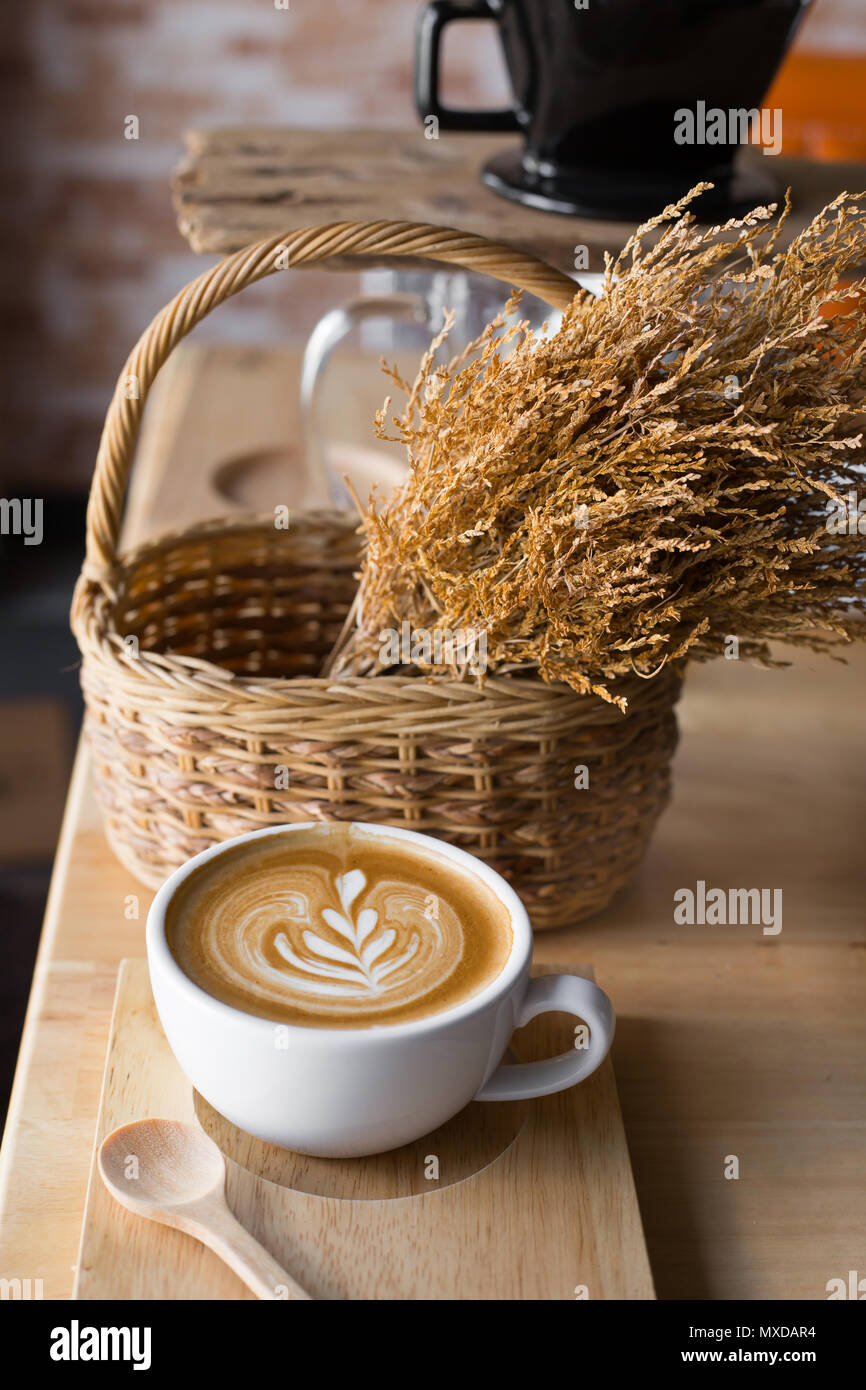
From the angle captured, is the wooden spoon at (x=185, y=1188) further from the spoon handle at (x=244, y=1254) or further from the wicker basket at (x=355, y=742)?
the wicker basket at (x=355, y=742)

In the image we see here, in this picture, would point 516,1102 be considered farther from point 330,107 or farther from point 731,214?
point 330,107

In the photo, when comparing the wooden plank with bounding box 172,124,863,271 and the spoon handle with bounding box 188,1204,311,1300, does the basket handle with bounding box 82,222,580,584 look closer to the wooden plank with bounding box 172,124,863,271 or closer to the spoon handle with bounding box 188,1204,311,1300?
the wooden plank with bounding box 172,124,863,271

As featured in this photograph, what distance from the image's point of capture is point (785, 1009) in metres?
0.62

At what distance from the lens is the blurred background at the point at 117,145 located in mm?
2215

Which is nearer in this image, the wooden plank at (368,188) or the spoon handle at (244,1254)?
the spoon handle at (244,1254)

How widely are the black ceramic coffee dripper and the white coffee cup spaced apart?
51cm

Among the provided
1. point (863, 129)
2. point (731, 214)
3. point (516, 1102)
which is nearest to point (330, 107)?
point (863, 129)

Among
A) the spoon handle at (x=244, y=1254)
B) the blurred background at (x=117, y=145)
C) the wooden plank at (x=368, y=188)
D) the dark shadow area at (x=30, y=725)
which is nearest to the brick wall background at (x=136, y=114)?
the blurred background at (x=117, y=145)

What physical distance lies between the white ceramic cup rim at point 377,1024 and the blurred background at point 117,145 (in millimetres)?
1560

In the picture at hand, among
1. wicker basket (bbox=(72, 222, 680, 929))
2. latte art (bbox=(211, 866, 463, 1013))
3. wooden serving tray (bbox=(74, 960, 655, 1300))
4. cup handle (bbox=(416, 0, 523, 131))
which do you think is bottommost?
wooden serving tray (bbox=(74, 960, 655, 1300))

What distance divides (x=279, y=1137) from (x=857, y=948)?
1.10 feet

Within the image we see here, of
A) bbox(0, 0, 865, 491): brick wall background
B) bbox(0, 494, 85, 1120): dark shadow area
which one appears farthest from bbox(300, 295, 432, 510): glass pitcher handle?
bbox(0, 0, 865, 491): brick wall background

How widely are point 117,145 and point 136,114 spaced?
0.21ft

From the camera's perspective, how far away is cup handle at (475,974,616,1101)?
50cm
